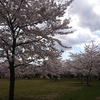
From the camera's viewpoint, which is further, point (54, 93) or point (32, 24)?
point (54, 93)

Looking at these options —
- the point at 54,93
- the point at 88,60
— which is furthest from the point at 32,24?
the point at 88,60

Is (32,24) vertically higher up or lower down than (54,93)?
higher up

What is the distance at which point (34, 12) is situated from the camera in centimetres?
1012

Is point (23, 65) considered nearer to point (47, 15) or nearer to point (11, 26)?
point (11, 26)

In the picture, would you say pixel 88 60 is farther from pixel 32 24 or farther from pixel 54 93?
pixel 32 24

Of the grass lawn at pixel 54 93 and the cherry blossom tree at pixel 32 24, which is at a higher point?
the cherry blossom tree at pixel 32 24

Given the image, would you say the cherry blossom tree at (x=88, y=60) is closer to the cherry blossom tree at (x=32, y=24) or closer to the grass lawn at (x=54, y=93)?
the grass lawn at (x=54, y=93)

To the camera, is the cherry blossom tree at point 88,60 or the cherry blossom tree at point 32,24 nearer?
the cherry blossom tree at point 32,24

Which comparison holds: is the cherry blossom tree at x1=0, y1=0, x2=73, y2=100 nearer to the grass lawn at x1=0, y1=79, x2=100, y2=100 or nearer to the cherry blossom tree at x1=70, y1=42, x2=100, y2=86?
the grass lawn at x1=0, y1=79, x2=100, y2=100

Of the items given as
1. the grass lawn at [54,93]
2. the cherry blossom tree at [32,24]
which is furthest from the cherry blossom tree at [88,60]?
the cherry blossom tree at [32,24]

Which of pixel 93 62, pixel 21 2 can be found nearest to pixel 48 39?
pixel 21 2

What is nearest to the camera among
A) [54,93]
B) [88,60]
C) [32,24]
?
[32,24]

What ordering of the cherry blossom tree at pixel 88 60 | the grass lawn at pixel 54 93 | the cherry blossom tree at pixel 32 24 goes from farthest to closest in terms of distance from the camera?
the cherry blossom tree at pixel 88 60 → the grass lawn at pixel 54 93 → the cherry blossom tree at pixel 32 24

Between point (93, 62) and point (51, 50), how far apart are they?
2194cm
